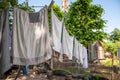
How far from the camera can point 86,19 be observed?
29.0m

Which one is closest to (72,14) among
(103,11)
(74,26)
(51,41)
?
(74,26)

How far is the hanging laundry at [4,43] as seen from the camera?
5267 millimetres

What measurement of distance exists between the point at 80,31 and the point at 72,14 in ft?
8.10

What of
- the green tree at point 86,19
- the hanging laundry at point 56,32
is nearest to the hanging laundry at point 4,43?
the hanging laundry at point 56,32

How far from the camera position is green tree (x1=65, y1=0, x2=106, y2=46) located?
28.5 m

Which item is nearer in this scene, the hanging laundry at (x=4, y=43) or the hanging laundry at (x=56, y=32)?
the hanging laundry at (x=4, y=43)

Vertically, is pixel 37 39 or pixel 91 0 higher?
pixel 91 0

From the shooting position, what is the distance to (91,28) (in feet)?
95.0

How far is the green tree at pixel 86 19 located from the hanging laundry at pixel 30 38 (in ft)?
72.6

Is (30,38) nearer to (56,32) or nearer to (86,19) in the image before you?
(56,32)

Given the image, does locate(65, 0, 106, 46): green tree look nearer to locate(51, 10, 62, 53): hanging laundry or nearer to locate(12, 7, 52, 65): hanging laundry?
locate(51, 10, 62, 53): hanging laundry

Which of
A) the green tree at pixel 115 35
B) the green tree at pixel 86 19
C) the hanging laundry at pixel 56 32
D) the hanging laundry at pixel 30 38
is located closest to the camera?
the hanging laundry at pixel 30 38

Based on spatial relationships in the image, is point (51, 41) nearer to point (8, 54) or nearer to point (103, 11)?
point (8, 54)

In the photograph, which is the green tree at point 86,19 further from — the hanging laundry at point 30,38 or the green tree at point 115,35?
the green tree at point 115,35
